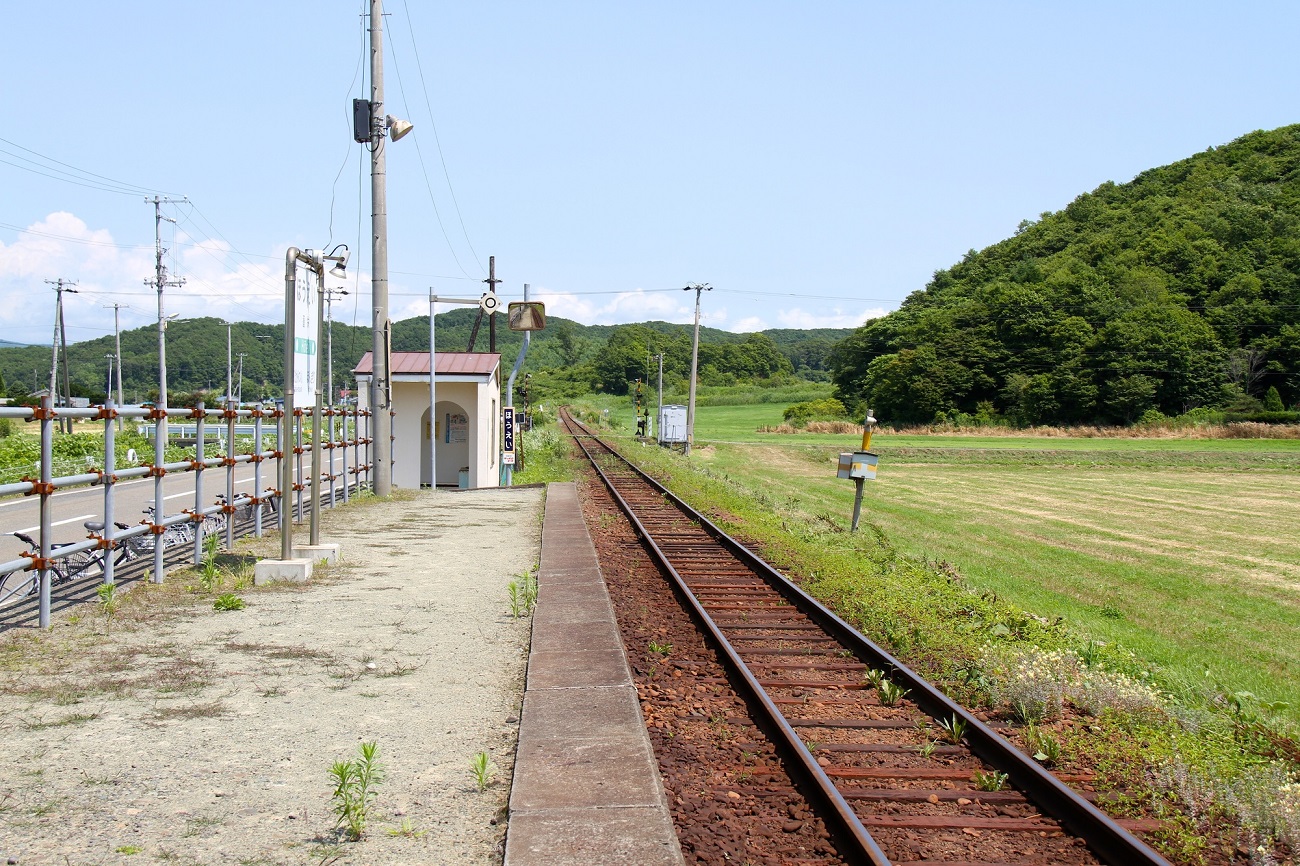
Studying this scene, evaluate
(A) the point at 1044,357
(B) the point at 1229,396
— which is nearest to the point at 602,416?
(A) the point at 1044,357

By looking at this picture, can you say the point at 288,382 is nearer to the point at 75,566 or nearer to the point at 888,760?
the point at 75,566

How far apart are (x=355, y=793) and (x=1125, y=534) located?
60.6ft

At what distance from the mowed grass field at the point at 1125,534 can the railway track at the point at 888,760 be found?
2847 mm

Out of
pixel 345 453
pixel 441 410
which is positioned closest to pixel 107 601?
pixel 345 453

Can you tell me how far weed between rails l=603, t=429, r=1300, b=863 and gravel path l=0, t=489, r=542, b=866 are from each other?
2728mm

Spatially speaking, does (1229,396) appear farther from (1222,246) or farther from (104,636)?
(104,636)

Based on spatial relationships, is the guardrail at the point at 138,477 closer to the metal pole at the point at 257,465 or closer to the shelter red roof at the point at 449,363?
the metal pole at the point at 257,465

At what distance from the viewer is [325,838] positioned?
3.91 meters

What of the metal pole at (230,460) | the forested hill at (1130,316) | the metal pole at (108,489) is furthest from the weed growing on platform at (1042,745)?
the forested hill at (1130,316)

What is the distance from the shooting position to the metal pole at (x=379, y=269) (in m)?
17.3

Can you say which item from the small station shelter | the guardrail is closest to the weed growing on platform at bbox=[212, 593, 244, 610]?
the guardrail

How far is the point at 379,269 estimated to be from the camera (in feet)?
59.1

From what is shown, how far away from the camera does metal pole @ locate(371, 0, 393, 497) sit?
56.9 ft

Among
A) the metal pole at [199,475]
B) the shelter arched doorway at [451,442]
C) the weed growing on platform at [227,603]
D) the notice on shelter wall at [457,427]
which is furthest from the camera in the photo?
the notice on shelter wall at [457,427]
